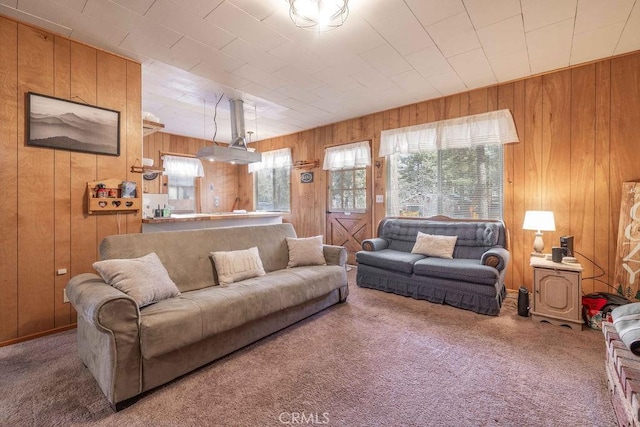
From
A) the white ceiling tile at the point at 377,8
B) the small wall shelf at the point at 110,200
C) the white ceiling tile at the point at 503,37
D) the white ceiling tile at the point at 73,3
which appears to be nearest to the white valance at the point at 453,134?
the white ceiling tile at the point at 503,37

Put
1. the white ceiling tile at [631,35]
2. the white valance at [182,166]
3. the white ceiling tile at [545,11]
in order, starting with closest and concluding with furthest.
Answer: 1. the white ceiling tile at [545,11]
2. the white ceiling tile at [631,35]
3. the white valance at [182,166]

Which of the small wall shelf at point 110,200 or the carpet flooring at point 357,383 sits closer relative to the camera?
the carpet flooring at point 357,383

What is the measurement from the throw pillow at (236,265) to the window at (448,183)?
2734mm

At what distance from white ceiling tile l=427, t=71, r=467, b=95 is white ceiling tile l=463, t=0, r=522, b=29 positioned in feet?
3.26

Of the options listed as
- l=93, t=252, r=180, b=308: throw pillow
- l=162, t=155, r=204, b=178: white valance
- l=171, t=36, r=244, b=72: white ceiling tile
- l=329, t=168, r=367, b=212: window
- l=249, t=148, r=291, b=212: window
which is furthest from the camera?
l=249, t=148, r=291, b=212: window

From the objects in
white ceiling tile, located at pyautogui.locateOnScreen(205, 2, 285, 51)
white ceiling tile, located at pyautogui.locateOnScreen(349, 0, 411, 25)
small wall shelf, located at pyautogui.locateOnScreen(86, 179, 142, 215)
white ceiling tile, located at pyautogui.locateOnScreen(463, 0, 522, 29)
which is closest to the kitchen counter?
small wall shelf, located at pyautogui.locateOnScreen(86, 179, 142, 215)

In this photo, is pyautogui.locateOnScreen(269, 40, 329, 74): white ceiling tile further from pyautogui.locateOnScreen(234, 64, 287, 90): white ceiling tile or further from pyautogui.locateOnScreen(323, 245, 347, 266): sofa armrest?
pyautogui.locateOnScreen(323, 245, 347, 266): sofa armrest

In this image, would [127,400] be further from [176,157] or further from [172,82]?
[176,157]

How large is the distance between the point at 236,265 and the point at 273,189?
14.1ft

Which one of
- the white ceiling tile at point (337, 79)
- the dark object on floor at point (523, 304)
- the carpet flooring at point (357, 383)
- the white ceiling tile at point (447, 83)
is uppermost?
the white ceiling tile at point (447, 83)

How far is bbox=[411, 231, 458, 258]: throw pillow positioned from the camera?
363 centimetres

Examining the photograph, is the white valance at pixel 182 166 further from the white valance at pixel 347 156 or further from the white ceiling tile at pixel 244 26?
the white ceiling tile at pixel 244 26

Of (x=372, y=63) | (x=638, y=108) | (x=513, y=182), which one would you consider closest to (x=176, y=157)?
(x=372, y=63)

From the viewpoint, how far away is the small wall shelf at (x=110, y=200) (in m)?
2.79
